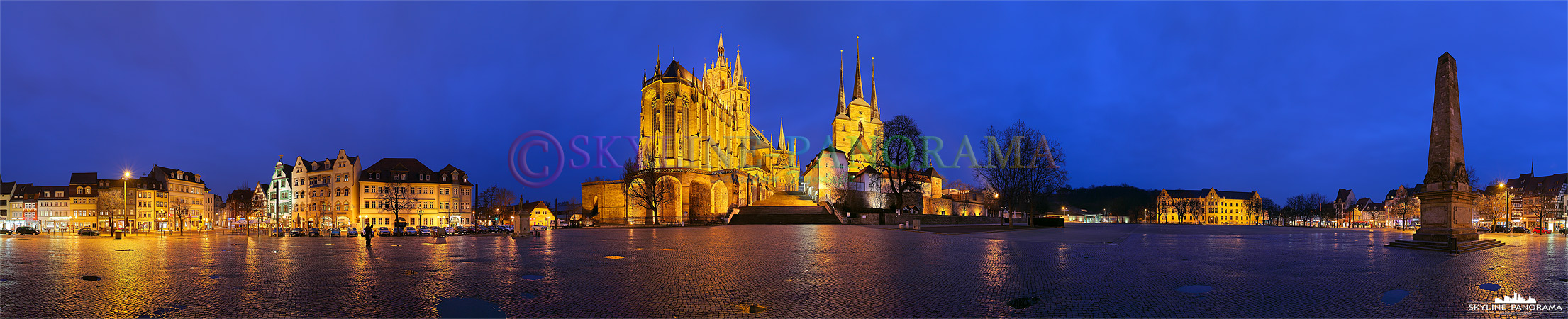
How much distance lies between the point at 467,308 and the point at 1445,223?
2468 centimetres

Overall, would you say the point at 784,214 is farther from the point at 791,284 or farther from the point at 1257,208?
the point at 1257,208

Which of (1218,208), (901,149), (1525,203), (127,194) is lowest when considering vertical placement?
(1218,208)

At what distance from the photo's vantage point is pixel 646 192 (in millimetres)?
63406

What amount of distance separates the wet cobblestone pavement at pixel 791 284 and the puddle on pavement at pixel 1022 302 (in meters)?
0.03

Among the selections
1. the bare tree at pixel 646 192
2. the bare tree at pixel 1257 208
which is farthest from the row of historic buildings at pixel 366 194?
the bare tree at pixel 1257 208

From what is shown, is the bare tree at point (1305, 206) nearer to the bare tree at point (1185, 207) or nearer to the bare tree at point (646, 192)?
the bare tree at point (1185, 207)

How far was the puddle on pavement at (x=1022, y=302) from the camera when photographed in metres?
7.95

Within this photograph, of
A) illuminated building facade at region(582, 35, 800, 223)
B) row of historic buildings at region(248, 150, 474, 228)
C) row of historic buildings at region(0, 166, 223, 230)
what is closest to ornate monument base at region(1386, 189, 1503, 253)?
illuminated building facade at region(582, 35, 800, 223)

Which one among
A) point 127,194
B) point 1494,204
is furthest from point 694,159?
point 1494,204

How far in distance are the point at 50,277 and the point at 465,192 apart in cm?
7899

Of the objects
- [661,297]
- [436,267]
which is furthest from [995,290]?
[436,267]

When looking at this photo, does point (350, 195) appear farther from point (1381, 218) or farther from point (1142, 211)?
point (1381, 218)

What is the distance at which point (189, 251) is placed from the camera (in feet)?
67.5

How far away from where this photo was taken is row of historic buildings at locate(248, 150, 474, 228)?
76688 mm
